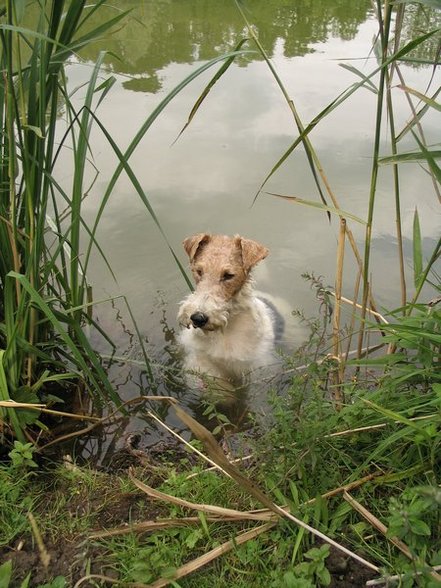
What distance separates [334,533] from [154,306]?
3.15 metres

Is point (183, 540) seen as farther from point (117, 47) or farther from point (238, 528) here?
point (117, 47)

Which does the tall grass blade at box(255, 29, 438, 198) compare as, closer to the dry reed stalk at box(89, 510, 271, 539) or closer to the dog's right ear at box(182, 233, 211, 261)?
the dry reed stalk at box(89, 510, 271, 539)

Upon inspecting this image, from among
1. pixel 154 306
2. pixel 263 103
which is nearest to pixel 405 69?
pixel 263 103

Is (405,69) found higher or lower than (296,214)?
higher

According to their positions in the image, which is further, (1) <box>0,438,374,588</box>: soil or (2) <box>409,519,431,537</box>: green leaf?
(1) <box>0,438,374,588</box>: soil

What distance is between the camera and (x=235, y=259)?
3.88 metres

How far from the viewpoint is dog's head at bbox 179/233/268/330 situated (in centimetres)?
361

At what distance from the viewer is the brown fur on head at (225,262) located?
380 cm

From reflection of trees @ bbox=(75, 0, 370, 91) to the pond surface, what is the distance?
0.06 metres

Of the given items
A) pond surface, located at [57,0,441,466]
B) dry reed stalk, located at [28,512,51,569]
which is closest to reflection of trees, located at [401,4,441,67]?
pond surface, located at [57,0,441,466]

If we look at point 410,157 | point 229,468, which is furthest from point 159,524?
point 410,157

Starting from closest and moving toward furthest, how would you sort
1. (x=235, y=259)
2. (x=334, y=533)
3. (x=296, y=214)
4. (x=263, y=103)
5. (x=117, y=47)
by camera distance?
(x=334, y=533) → (x=235, y=259) → (x=296, y=214) → (x=263, y=103) → (x=117, y=47)

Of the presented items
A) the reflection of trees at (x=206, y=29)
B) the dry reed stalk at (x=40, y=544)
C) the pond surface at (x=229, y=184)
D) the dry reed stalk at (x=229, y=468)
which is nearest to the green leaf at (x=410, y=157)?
the dry reed stalk at (x=229, y=468)

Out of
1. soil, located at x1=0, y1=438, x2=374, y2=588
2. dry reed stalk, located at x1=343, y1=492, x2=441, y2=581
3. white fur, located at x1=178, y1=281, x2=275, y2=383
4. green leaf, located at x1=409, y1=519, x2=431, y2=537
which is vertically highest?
green leaf, located at x1=409, y1=519, x2=431, y2=537
